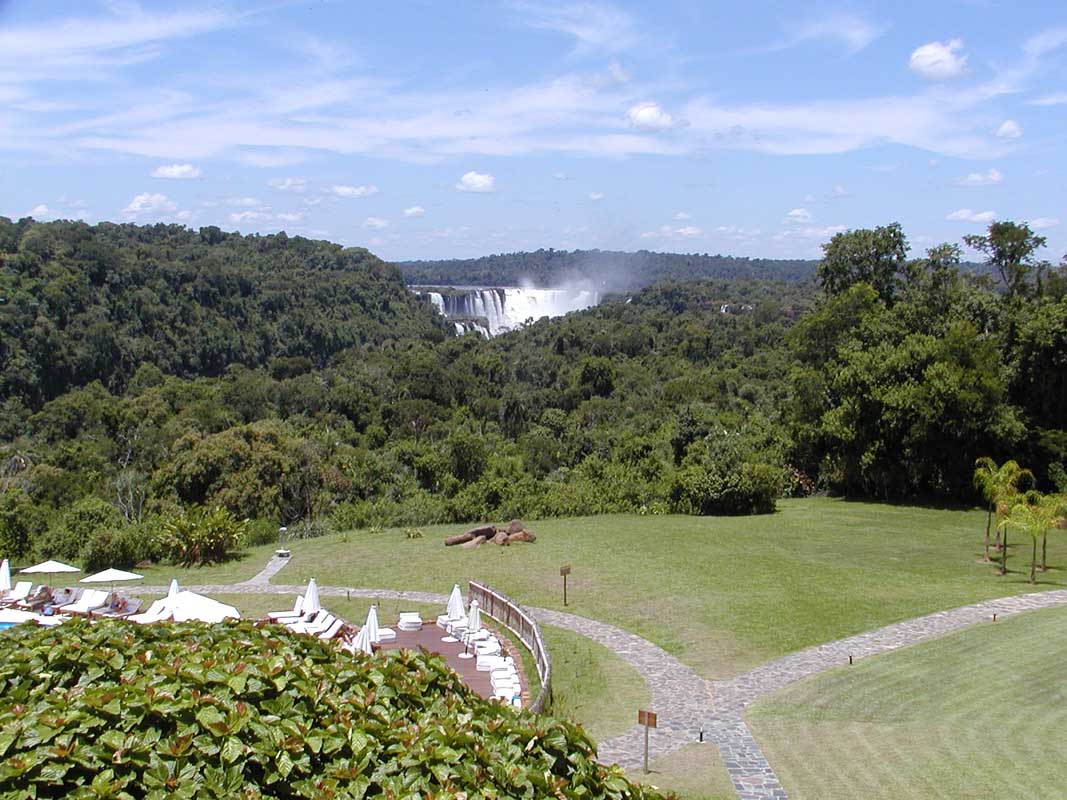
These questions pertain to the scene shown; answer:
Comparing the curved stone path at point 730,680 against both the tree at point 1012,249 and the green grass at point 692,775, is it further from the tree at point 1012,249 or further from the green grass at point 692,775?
the tree at point 1012,249

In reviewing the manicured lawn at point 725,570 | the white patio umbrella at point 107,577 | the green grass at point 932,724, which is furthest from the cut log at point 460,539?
the green grass at point 932,724

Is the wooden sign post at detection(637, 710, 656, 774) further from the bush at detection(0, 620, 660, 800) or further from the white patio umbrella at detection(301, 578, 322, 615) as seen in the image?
the white patio umbrella at detection(301, 578, 322, 615)

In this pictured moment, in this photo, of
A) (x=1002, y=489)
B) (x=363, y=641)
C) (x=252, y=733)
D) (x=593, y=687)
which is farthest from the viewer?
(x=1002, y=489)

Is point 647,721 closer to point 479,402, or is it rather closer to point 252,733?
point 252,733

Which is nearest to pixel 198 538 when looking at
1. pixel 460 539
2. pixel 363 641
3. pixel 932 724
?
pixel 460 539

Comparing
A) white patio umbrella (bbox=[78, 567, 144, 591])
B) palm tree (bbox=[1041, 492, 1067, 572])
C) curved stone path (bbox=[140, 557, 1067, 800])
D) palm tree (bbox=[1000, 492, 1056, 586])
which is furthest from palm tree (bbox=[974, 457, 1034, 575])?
white patio umbrella (bbox=[78, 567, 144, 591])

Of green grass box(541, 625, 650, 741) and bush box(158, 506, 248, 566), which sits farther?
bush box(158, 506, 248, 566)
